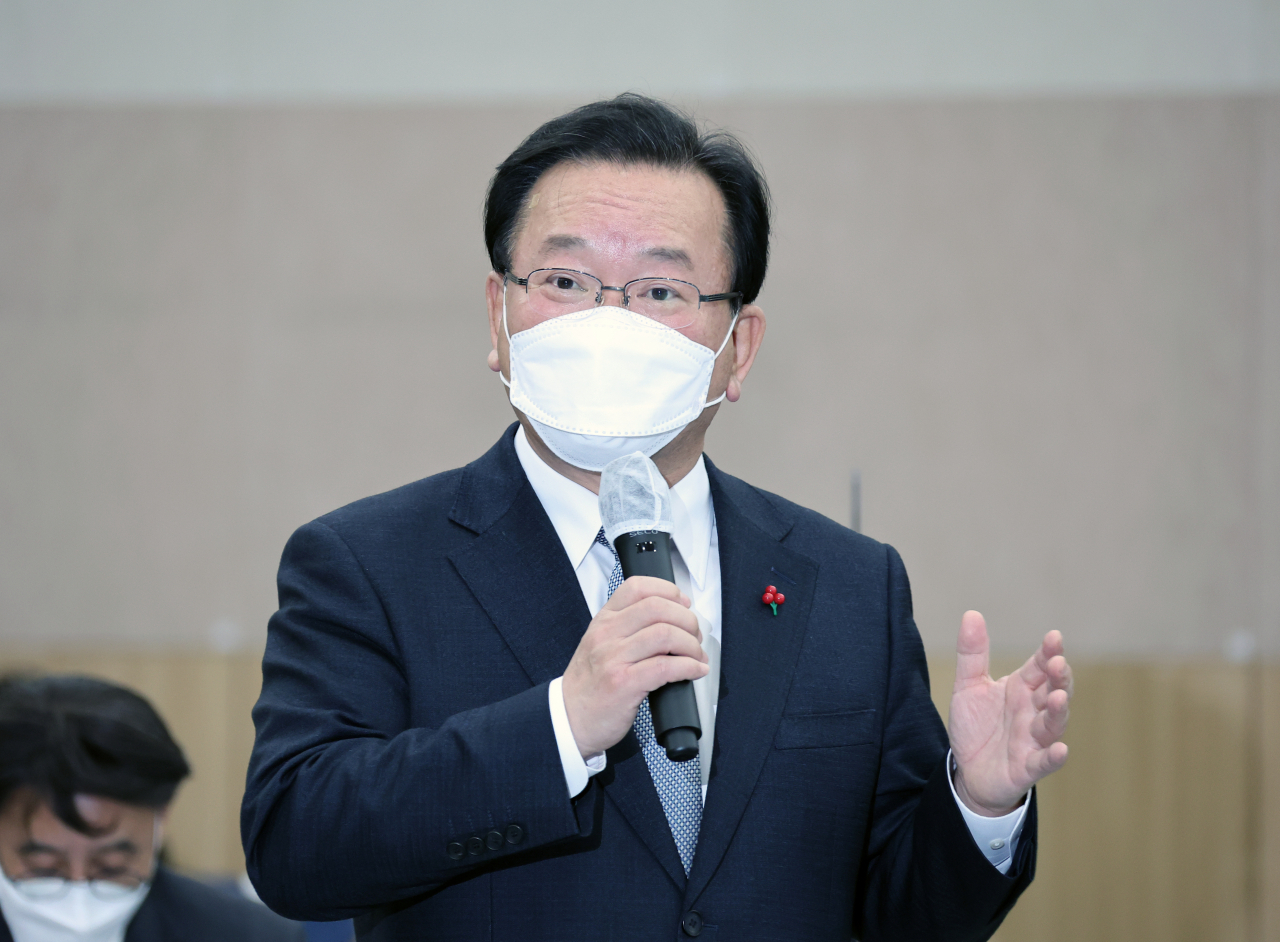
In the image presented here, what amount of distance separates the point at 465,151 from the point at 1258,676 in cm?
317

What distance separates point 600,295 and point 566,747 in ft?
1.88

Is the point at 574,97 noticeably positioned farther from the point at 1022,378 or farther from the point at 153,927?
the point at 153,927

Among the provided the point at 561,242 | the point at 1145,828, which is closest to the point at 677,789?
the point at 561,242

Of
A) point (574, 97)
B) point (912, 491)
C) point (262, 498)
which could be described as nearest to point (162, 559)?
point (262, 498)

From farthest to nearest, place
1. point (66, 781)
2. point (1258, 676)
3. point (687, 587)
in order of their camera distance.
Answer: point (1258, 676)
point (66, 781)
point (687, 587)

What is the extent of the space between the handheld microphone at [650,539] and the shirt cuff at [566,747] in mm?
87

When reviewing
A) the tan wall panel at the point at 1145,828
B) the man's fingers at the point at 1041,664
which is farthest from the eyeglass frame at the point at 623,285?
the tan wall panel at the point at 1145,828

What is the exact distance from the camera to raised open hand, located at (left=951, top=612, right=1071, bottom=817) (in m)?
1.32

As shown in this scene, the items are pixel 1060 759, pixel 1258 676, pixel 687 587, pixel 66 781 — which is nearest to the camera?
pixel 1060 759

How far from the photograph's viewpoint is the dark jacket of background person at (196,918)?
6.93 ft

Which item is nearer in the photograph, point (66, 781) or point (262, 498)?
point (66, 781)

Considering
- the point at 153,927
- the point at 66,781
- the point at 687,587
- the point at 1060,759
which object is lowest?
the point at 153,927

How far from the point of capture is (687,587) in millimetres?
1561

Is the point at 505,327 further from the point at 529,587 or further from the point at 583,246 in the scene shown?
the point at 529,587
